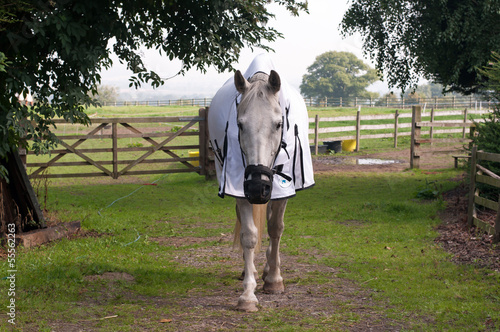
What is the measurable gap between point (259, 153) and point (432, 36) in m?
8.80

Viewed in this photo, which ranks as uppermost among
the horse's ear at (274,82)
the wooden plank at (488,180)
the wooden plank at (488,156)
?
the horse's ear at (274,82)

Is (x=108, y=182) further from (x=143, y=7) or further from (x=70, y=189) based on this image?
(x=143, y=7)

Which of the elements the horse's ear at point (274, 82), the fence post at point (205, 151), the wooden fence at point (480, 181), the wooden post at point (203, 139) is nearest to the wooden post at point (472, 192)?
the wooden fence at point (480, 181)

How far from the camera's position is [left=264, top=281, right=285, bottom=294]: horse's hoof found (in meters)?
5.02

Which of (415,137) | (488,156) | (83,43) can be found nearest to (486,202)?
(488,156)

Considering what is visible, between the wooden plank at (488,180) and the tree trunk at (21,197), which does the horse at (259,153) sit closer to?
the tree trunk at (21,197)

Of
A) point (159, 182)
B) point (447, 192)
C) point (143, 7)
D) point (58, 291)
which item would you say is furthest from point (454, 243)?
point (159, 182)

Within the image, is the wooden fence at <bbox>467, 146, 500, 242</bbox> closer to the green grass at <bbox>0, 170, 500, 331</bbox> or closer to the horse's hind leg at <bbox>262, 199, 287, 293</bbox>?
the green grass at <bbox>0, 170, 500, 331</bbox>

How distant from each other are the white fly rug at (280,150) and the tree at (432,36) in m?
5.94

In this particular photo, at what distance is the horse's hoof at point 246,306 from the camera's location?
442cm

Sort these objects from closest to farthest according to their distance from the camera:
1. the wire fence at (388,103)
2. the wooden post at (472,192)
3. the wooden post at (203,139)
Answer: the wooden post at (472,192)
the wooden post at (203,139)
the wire fence at (388,103)

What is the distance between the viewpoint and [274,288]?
16.5ft

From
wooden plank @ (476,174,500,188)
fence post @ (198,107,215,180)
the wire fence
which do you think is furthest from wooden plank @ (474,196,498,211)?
the wire fence

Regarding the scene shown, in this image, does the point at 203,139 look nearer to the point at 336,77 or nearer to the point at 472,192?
the point at 472,192
